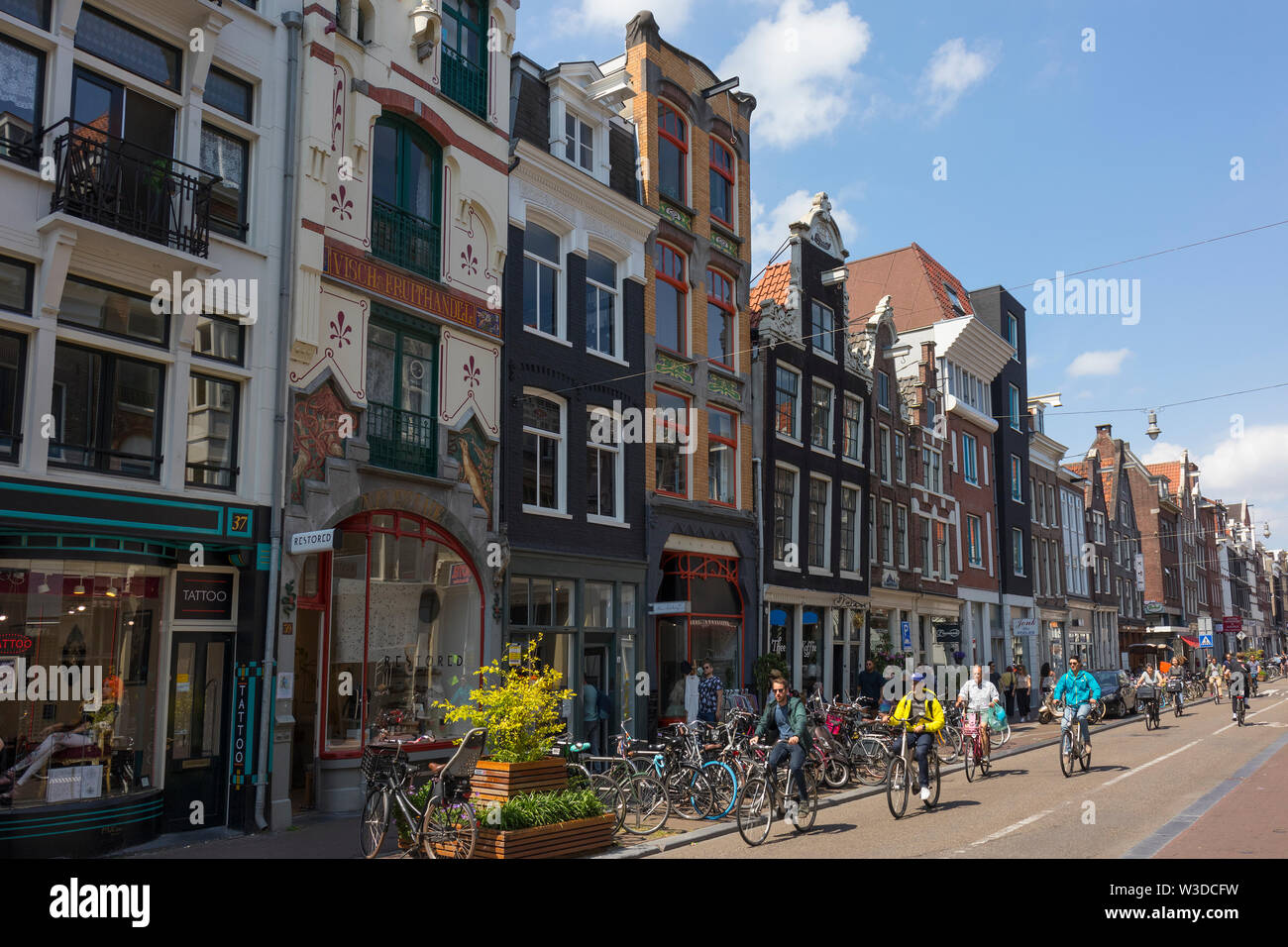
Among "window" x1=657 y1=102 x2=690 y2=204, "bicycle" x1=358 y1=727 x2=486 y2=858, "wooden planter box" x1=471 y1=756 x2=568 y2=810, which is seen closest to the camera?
"bicycle" x1=358 y1=727 x2=486 y2=858

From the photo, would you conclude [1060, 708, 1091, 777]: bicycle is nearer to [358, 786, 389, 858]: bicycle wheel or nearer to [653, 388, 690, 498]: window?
[653, 388, 690, 498]: window

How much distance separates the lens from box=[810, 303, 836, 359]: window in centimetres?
2906

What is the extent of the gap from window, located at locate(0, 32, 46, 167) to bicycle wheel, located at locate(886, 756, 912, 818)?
42.4 ft

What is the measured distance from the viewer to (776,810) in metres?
13.2

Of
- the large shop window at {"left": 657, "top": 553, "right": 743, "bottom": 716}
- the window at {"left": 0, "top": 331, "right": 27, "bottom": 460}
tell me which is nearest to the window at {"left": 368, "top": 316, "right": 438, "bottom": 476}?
the window at {"left": 0, "top": 331, "right": 27, "bottom": 460}

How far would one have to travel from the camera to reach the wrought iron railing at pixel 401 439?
1609cm

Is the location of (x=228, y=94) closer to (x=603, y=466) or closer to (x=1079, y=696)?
(x=603, y=466)

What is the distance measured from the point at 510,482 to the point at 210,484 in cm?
598

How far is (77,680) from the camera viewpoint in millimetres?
12227

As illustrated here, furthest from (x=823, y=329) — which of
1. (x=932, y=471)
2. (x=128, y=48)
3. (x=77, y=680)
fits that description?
(x=77, y=680)

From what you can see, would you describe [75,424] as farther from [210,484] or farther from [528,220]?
[528,220]

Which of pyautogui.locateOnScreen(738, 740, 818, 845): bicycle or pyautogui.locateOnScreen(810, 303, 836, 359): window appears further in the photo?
pyautogui.locateOnScreen(810, 303, 836, 359): window

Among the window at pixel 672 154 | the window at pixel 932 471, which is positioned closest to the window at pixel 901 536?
the window at pixel 932 471
